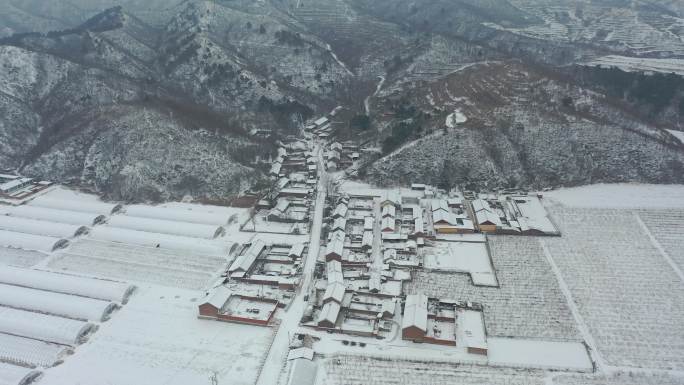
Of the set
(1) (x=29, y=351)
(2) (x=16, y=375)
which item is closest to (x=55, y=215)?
(1) (x=29, y=351)

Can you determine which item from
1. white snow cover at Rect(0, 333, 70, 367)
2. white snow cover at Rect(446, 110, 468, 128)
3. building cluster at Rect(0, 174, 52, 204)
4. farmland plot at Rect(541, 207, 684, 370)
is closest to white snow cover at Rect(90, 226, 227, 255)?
white snow cover at Rect(0, 333, 70, 367)

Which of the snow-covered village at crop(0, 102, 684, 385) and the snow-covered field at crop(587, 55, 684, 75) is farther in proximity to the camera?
the snow-covered field at crop(587, 55, 684, 75)

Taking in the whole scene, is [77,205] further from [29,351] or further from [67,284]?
[29,351]

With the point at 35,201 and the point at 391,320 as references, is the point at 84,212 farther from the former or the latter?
the point at 391,320

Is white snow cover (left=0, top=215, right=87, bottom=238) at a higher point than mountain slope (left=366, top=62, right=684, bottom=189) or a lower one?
lower

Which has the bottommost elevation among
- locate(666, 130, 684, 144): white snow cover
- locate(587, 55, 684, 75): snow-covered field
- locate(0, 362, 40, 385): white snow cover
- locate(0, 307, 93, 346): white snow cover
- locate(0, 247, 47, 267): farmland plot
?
locate(0, 362, 40, 385): white snow cover

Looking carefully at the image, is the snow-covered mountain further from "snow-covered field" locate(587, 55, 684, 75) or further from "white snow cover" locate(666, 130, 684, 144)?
"white snow cover" locate(666, 130, 684, 144)
